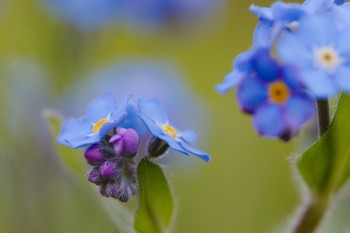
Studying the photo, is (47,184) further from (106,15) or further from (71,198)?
(106,15)

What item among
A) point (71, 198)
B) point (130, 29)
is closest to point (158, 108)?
point (71, 198)

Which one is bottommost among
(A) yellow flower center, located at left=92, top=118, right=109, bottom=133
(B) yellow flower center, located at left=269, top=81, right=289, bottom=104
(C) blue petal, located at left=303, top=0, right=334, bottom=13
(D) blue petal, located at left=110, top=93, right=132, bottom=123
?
→ (B) yellow flower center, located at left=269, top=81, right=289, bottom=104

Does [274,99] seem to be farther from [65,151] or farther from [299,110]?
[65,151]

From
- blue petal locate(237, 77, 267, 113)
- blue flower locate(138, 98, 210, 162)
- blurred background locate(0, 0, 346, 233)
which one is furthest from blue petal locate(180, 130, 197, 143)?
blurred background locate(0, 0, 346, 233)

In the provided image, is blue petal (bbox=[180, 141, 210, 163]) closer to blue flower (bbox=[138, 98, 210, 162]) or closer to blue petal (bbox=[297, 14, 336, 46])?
blue flower (bbox=[138, 98, 210, 162])

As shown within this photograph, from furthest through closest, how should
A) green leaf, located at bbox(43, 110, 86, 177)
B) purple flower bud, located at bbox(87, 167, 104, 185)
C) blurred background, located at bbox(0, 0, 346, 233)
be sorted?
blurred background, located at bbox(0, 0, 346, 233) → green leaf, located at bbox(43, 110, 86, 177) → purple flower bud, located at bbox(87, 167, 104, 185)

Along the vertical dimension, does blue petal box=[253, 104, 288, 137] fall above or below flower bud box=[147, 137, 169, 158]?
above

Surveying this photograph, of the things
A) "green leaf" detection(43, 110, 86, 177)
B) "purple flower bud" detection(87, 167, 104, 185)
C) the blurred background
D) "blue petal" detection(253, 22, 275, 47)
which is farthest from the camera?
the blurred background
